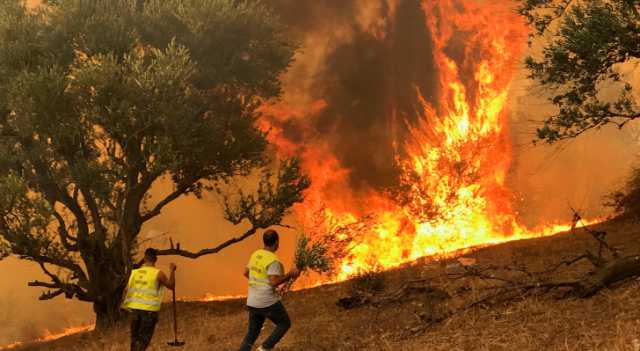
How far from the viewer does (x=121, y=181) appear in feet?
66.1

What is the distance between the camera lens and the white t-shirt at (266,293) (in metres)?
9.76

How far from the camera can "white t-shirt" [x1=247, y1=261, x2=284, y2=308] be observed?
9.76 meters

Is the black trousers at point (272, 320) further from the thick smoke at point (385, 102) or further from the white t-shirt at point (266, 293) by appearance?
the thick smoke at point (385, 102)

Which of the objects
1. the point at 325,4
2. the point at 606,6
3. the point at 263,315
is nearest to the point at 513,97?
the point at 325,4

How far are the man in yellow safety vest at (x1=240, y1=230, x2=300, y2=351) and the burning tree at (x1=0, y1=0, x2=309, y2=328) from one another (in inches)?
408

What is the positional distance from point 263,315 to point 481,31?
28.1 m

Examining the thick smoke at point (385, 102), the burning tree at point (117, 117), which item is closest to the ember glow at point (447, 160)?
the thick smoke at point (385, 102)

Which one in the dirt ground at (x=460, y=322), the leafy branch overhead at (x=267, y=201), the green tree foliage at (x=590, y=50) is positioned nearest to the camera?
the dirt ground at (x=460, y=322)

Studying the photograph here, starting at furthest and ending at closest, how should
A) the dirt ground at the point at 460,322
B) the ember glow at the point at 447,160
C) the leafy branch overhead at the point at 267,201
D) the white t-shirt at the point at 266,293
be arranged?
1. the ember glow at the point at 447,160
2. the leafy branch overhead at the point at 267,201
3. the white t-shirt at the point at 266,293
4. the dirt ground at the point at 460,322

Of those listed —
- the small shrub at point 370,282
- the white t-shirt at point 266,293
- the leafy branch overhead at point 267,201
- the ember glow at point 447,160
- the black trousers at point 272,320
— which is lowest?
the black trousers at point 272,320

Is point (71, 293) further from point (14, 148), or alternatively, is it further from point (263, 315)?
point (263, 315)

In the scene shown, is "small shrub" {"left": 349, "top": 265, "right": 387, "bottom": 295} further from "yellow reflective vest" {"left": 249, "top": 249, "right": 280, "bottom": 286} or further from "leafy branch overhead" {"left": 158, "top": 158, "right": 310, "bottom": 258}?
"yellow reflective vest" {"left": 249, "top": 249, "right": 280, "bottom": 286}

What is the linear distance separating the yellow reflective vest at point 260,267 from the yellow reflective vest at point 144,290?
2.10 meters

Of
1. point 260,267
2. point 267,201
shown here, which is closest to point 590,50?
point 260,267
